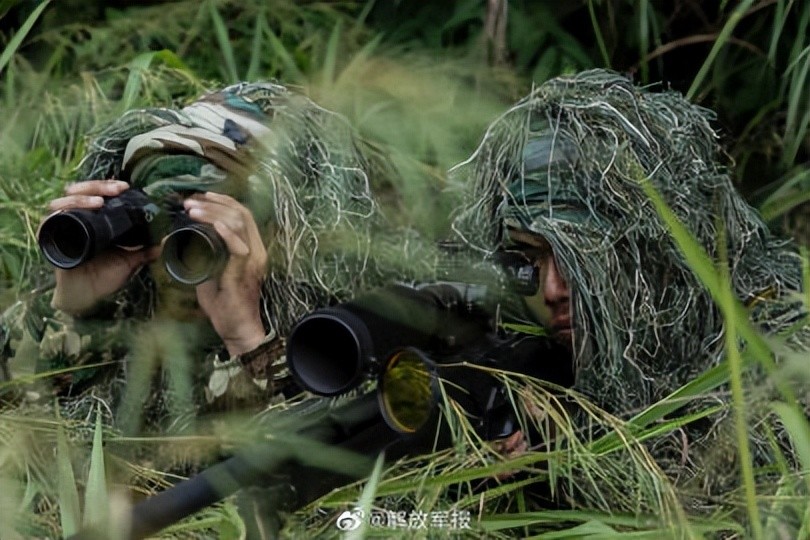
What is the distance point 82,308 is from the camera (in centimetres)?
135

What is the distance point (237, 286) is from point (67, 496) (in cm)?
34

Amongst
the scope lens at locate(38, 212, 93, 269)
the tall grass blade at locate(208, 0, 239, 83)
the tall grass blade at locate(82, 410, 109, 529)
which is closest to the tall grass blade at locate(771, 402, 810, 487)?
the tall grass blade at locate(82, 410, 109, 529)

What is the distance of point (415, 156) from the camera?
5.60 feet

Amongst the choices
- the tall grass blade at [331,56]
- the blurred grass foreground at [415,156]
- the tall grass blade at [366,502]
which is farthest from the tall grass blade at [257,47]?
the tall grass blade at [366,502]

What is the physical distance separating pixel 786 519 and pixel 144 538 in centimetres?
50

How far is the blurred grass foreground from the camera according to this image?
3.43 ft

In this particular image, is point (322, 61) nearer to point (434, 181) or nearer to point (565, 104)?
point (434, 181)

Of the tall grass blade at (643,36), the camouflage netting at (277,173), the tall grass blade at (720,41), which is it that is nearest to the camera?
the camouflage netting at (277,173)

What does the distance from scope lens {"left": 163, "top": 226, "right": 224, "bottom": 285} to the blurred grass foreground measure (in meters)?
0.12

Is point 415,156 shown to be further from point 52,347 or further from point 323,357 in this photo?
point 323,357

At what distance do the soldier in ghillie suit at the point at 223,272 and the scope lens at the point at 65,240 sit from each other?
3 cm

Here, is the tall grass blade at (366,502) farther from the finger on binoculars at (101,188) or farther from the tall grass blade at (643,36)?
the tall grass blade at (643,36)

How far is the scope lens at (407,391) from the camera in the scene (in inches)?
41.1

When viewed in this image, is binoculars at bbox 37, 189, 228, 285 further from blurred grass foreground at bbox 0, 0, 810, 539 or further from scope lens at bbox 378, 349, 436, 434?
scope lens at bbox 378, 349, 436, 434
